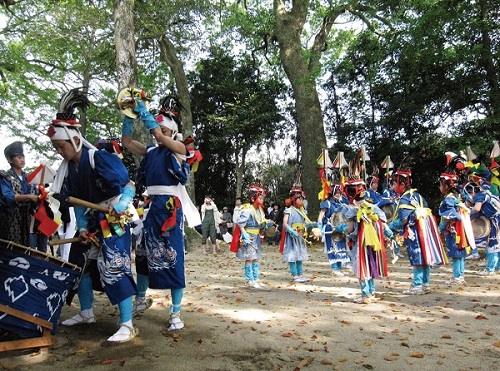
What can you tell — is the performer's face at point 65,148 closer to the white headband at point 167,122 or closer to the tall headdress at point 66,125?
the tall headdress at point 66,125

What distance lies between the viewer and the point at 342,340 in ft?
15.4

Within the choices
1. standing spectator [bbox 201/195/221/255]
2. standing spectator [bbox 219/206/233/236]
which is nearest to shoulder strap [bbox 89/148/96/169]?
standing spectator [bbox 201/195/221/255]

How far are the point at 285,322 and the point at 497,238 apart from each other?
6225 mm

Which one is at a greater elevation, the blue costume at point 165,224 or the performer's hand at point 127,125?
the performer's hand at point 127,125

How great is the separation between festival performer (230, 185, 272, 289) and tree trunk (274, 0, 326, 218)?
29.4 ft

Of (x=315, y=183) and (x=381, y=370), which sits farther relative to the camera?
(x=315, y=183)

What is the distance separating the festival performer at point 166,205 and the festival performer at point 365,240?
3.07 meters

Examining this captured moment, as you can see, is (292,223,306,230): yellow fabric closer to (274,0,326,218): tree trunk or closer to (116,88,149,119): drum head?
(116,88,149,119): drum head

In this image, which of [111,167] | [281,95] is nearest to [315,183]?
[281,95]

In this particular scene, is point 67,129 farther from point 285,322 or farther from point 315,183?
point 315,183

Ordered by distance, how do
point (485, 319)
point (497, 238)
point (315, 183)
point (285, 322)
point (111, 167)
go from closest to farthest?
point (111, 167)
point (285, 322)
point (485, 319)
point (497, 238)
point (315, 183)

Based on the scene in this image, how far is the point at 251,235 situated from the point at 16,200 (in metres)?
4.07

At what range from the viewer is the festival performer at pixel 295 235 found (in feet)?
28.9

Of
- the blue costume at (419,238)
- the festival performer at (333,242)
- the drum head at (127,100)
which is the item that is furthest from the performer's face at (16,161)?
the blue costume at (419,238)
